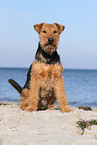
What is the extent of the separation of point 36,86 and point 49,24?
1.64 meters

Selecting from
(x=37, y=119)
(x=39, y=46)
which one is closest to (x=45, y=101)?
(x=37, y=119)

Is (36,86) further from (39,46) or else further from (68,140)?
(68,140)

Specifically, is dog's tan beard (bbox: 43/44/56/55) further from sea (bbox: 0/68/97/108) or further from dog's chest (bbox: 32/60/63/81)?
sea (bbox: 0/68/97/108)

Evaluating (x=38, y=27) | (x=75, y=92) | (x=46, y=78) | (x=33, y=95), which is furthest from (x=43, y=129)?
(x=75, y=92)

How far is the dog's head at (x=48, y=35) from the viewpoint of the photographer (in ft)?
19.5

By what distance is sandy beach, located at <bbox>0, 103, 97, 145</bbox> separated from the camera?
431 centimetres

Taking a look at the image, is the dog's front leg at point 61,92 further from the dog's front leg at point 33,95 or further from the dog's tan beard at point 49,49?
the dog's tan beard at point 49,49

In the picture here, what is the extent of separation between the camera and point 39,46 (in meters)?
6.30

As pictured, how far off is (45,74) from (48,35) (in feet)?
3.24

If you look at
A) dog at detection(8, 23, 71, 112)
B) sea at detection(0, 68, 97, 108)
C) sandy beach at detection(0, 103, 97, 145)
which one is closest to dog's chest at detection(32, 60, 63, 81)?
dog at detection(8, 23, 71, 112)

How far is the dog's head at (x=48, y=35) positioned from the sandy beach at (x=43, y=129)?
162cm

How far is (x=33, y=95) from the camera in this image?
643 centimetres

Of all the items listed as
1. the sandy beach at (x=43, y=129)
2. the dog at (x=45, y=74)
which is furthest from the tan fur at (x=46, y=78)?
the sandy beach at (x=43, y=129)

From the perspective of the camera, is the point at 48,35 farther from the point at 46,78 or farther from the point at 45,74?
the point at 46,78
